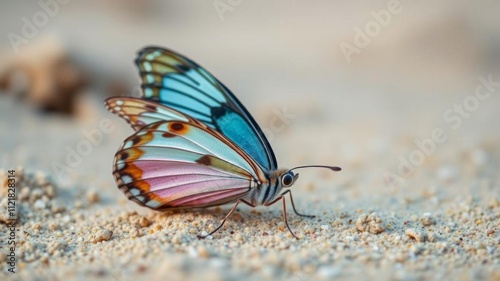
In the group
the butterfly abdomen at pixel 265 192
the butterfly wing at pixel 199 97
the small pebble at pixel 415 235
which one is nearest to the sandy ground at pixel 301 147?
the small pebble at pixel 415 235

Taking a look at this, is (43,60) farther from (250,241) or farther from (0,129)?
(250,241)

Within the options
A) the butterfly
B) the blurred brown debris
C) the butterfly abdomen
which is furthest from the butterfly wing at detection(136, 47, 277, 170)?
the blurred brown debris

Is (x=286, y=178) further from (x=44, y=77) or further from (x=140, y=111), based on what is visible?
(x=44, y=77)

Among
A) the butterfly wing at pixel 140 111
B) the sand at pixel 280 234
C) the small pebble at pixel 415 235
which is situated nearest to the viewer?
the sand at pixel 280 234

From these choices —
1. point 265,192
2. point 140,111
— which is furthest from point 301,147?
point 140,111

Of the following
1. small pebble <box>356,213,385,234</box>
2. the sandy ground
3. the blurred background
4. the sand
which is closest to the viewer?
the sand

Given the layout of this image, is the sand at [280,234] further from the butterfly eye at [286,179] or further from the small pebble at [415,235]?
the butterfly eye at [286,179]

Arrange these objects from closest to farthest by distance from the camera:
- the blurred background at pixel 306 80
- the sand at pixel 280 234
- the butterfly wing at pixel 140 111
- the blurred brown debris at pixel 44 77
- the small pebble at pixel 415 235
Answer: the sand at pixel 280 234
the small pebble at pixel 415 235
the butterfly wing at pixel 140 111
the blurred background at pixel 306 80
the blurred brown debris at pixel 44 77

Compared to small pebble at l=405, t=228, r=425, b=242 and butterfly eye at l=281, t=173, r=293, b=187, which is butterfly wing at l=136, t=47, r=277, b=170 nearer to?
butterfly eye at l=281, t=173, r=293, b=187
